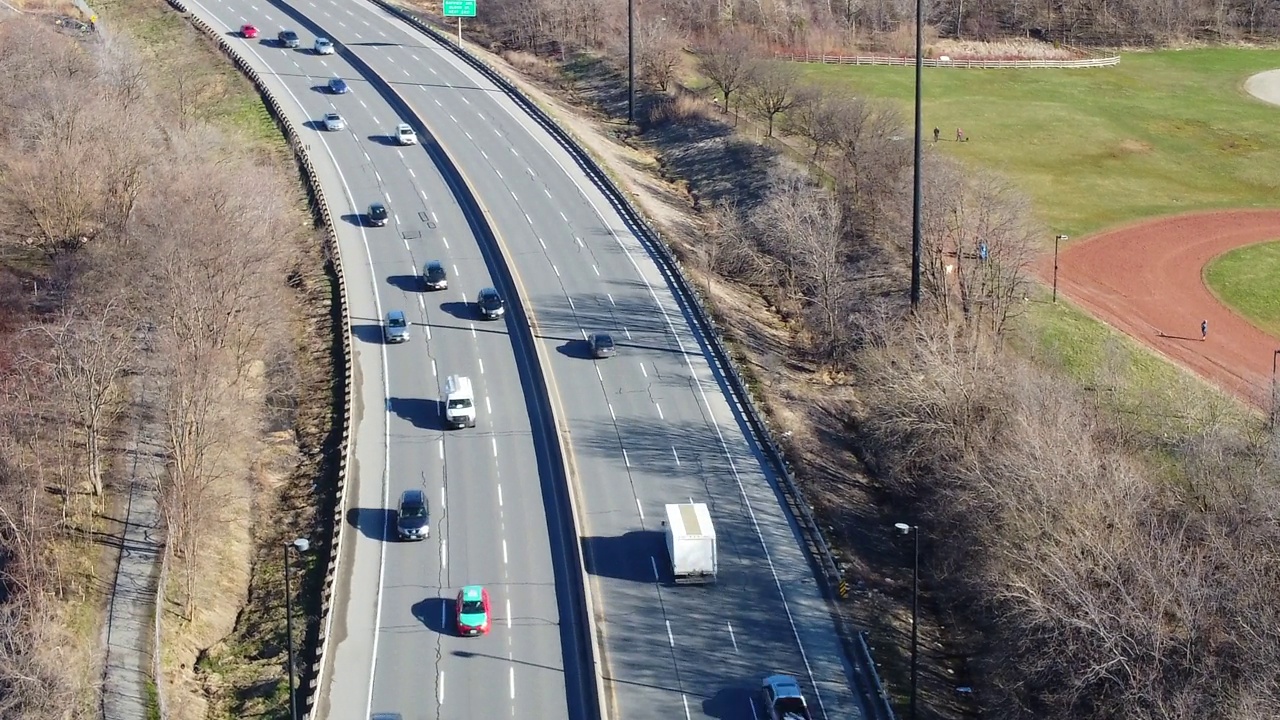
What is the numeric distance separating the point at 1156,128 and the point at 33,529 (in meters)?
103

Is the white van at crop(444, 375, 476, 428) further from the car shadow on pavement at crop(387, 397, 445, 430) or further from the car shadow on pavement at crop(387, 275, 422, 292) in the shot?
the car shadow on pavement at crop(387, 275, 422, 292)

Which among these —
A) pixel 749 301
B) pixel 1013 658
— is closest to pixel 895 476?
pixel 1013 658

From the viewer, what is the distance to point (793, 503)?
180ft

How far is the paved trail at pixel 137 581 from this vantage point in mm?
42594

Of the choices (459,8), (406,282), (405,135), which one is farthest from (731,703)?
(459,8)

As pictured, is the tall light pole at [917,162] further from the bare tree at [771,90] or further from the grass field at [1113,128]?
the bare tree at [771,90]

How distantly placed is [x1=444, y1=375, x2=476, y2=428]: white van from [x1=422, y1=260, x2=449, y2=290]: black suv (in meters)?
13.1

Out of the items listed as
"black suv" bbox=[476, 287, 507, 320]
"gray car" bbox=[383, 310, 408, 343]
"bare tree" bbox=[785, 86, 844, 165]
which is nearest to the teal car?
"gray car" bbox=[383, 310, 408, 343]

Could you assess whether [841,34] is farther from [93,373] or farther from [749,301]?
[93,373]

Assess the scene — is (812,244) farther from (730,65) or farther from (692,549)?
(730,65)

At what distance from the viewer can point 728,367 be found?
64.9 meters

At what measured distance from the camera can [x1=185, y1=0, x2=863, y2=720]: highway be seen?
4444 cm

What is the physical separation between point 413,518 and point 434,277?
2339 centimetres

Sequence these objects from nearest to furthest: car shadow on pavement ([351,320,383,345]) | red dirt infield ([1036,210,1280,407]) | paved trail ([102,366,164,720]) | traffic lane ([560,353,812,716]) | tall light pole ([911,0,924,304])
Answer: paved trail ([102,366,164,720]), traffic lane ([560,353,812,716]), tall light pole ([911,0,924,304]), car shadow on pavement ([351,320,383,345]), red dirt infield ([1036,210,1280,407])
